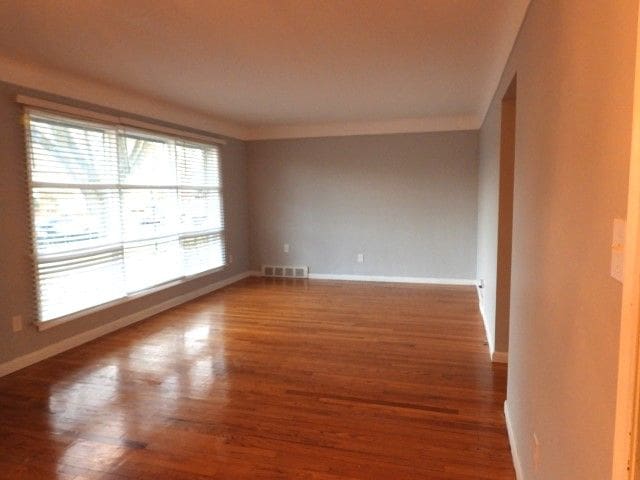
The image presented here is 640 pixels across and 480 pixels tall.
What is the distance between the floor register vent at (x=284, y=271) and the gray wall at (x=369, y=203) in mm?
100

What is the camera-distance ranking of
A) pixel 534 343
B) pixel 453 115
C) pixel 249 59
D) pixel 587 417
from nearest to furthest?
pixel 587 417
pixel 534 343
pixel 249 59
pixel 453 115

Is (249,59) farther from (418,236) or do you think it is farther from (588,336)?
(418,236)

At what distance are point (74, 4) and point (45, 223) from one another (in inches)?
71.9

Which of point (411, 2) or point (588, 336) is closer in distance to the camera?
point (588, 336)

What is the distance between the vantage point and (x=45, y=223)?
347 cm

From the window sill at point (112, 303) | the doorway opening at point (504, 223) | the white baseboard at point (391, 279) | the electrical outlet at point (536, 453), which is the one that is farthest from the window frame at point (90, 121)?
the electrical outlet at point (536, 453)

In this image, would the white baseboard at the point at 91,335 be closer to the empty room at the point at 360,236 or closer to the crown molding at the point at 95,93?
the empty room at the point at 360,236

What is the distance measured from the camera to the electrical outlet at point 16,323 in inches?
128

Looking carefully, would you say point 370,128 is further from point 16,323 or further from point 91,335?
point 16,323

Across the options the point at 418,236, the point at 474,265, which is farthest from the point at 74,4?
the point at 474,265

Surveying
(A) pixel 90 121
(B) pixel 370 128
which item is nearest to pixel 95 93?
(A) pixel 90 121

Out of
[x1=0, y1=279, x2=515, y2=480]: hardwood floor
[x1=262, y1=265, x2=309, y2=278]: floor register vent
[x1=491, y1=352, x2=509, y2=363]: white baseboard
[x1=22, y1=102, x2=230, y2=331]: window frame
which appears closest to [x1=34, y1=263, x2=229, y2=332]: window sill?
[x1=22, y1=102, x2=230, y2=331]: window frame

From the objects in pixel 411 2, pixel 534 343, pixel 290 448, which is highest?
pixel 411 2

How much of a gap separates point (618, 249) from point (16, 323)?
152 inches
